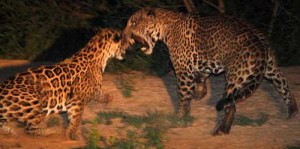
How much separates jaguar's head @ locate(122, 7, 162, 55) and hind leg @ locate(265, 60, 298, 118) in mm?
1884

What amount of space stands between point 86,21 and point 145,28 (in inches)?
114

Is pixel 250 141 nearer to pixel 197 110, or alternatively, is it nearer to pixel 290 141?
pixel 290 141

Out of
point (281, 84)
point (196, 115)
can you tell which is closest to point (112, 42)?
point (196, 115)

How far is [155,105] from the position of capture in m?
8.96

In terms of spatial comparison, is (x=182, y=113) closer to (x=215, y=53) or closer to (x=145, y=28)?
(x=215, y=53)

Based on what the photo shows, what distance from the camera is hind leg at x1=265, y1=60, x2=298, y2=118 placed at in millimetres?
8008

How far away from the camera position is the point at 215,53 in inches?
321

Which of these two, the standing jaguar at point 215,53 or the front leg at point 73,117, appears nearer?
the front leg at point 73,117

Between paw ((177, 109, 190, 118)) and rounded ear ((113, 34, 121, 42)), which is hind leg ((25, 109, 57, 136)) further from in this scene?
paw ((177, 109, 190, 118))

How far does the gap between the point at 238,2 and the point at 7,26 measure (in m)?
4.46

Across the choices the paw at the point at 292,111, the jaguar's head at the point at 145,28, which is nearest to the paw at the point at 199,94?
the jaguar's head at the point at 145,28

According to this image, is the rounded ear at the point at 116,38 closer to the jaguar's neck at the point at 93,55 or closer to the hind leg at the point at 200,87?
the jaguar's neck at the point at 93,55

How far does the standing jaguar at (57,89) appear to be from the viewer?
698 centimetres

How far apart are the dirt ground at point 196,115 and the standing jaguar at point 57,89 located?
0.28 metres
